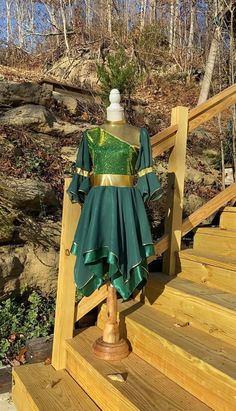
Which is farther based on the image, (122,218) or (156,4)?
(156,4)

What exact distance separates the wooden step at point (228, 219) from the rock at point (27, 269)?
5.38 ft

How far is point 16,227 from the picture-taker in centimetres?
404

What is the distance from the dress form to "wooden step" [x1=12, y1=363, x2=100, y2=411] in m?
0.28

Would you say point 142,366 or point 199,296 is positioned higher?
point 199,296

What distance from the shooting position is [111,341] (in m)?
2.74

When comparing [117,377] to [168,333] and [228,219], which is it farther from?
[228,219]

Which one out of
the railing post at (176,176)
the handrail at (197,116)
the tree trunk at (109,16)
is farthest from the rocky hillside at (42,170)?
the tree trunk at (109,16)

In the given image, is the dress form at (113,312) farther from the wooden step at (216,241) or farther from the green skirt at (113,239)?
the wooden step at (216,241)

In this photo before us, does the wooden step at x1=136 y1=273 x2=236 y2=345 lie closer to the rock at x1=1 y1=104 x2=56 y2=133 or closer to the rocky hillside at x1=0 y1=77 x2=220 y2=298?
the rocky hillside at x1=0 y1=77 x2=220 y2=298

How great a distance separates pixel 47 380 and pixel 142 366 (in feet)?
2.22

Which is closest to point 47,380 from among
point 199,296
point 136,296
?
point 136,296

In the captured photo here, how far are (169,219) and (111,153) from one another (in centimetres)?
99

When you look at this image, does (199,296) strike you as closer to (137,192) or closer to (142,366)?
(142,366)

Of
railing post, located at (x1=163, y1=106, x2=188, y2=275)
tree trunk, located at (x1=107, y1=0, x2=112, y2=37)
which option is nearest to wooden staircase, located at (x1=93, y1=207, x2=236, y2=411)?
railing post, located at (x1=163, y1=106, x2=188, y2=275)
